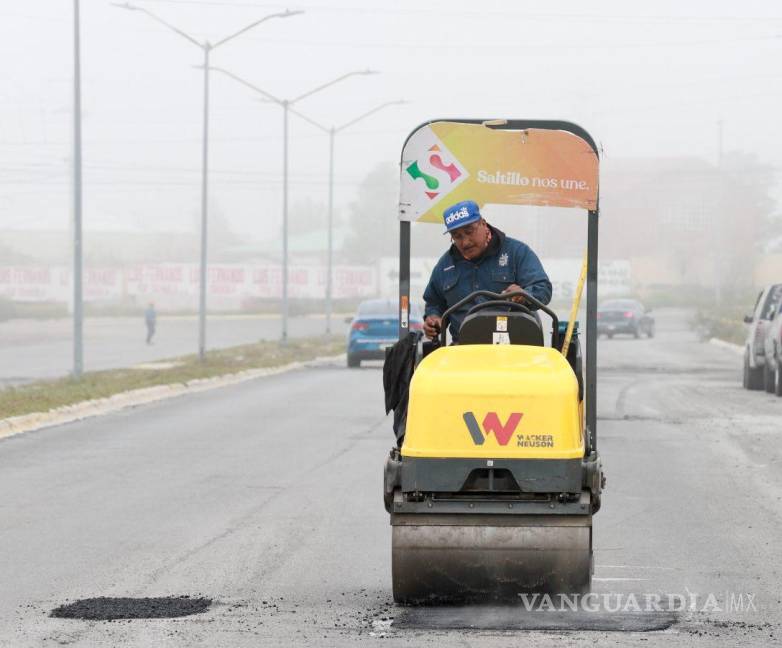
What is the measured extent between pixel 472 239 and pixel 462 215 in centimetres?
18

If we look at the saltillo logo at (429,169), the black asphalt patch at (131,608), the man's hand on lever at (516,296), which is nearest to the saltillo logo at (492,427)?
the man's hand on lever at (516,296)

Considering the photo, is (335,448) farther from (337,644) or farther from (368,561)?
(337,644)

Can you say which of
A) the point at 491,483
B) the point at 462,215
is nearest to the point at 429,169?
the point at 462,215

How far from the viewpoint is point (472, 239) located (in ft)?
30.3

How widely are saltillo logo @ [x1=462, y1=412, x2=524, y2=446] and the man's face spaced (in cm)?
141

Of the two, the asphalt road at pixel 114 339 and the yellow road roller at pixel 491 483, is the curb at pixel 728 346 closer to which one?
the asphalt road at pixel 114 339

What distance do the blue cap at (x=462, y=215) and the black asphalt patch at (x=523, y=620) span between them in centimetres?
205

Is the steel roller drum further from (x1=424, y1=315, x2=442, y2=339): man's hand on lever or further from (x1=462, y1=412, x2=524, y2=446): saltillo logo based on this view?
(x1=424, y1=315, x2=442, y2=339): man's hand on lever

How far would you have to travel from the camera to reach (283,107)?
1907 inches

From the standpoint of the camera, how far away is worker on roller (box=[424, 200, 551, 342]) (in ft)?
30.3

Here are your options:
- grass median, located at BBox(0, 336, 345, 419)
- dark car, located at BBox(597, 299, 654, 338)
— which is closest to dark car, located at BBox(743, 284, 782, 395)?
grass median, located at BBox(0, 336, 345, 419)

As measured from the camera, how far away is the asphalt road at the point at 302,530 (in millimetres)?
8031

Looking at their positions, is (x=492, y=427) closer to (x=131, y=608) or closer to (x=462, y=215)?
(x=462, y=215)

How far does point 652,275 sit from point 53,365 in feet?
337
